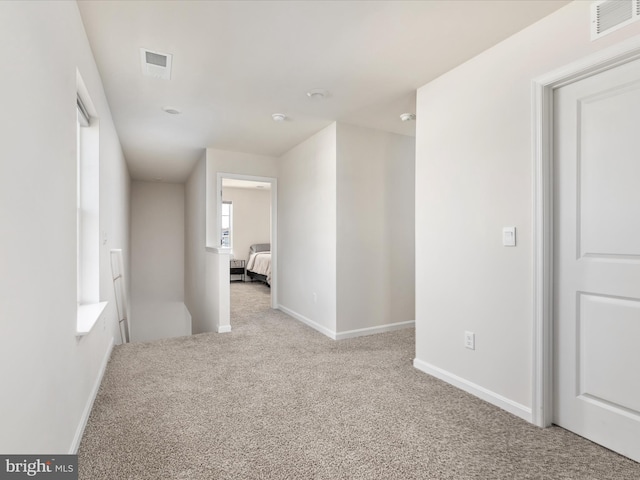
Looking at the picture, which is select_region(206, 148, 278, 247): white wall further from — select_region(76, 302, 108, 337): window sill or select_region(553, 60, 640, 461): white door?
select_region(553, 60, 640, 461): white door

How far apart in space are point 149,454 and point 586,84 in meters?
2.99

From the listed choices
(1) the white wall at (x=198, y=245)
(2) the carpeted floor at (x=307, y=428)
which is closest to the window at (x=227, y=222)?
(1) the white wall at (x=198, y=245)

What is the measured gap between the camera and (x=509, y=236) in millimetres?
2172

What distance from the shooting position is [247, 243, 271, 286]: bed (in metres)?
7.77

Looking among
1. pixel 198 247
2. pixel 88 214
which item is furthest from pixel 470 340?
pixel 198 247

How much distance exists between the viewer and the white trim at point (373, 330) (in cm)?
375

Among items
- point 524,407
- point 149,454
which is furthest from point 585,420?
point 149,454

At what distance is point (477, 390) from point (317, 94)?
2.62 metres

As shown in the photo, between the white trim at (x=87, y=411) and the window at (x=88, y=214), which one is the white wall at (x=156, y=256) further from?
the window at (x=88, y=214)

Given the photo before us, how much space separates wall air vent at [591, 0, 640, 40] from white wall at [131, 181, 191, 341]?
7773 millimetres

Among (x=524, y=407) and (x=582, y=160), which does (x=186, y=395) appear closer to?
(x=524, y=407)

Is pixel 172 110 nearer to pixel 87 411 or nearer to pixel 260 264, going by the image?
pixel 87 411

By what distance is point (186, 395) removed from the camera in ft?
7.82

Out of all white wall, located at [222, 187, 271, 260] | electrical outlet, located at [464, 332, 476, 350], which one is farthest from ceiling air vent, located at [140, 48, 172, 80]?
white wall, located at [222, 187, 271, 260]
